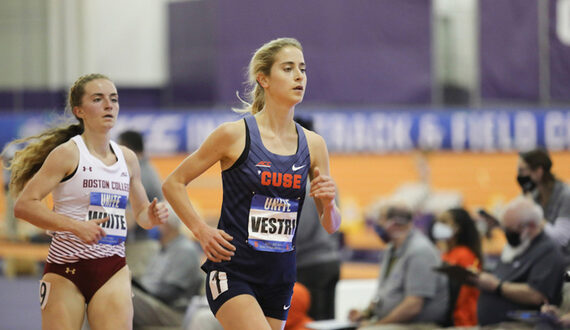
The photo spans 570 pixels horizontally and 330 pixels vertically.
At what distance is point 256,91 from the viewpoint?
3.64 m

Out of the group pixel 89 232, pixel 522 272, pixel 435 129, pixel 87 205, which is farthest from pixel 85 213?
pixel 435 129

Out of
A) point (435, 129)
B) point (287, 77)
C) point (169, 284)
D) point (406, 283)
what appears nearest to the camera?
point (287, 77)

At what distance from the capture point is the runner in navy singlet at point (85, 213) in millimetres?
3541

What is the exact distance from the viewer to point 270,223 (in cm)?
330

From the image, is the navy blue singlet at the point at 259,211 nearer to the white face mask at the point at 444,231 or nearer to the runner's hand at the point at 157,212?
the runner's hand at the point at 157,212

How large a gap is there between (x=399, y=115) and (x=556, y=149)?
8.08 feet

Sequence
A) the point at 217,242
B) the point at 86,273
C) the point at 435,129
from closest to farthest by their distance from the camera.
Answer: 1. the point at 217,242
2. the point at 86,273
3. the point at 435,129

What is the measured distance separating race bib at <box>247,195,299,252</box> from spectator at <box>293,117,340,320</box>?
7.35ft

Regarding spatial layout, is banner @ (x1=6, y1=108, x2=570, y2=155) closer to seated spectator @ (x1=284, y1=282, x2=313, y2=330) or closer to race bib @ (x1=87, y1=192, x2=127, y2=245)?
seated spectator @ (x1=284, y1=282, x2=313, y2=330)

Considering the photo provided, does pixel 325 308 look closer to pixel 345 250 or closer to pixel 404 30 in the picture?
pixel 345 250

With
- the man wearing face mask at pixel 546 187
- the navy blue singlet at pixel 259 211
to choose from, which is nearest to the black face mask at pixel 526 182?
the man wearing face mask at pixel 546 187

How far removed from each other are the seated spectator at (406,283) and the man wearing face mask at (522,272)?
0.45m

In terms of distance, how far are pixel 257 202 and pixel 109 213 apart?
2.52 ft

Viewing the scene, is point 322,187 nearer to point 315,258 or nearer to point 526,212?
point 526,212
